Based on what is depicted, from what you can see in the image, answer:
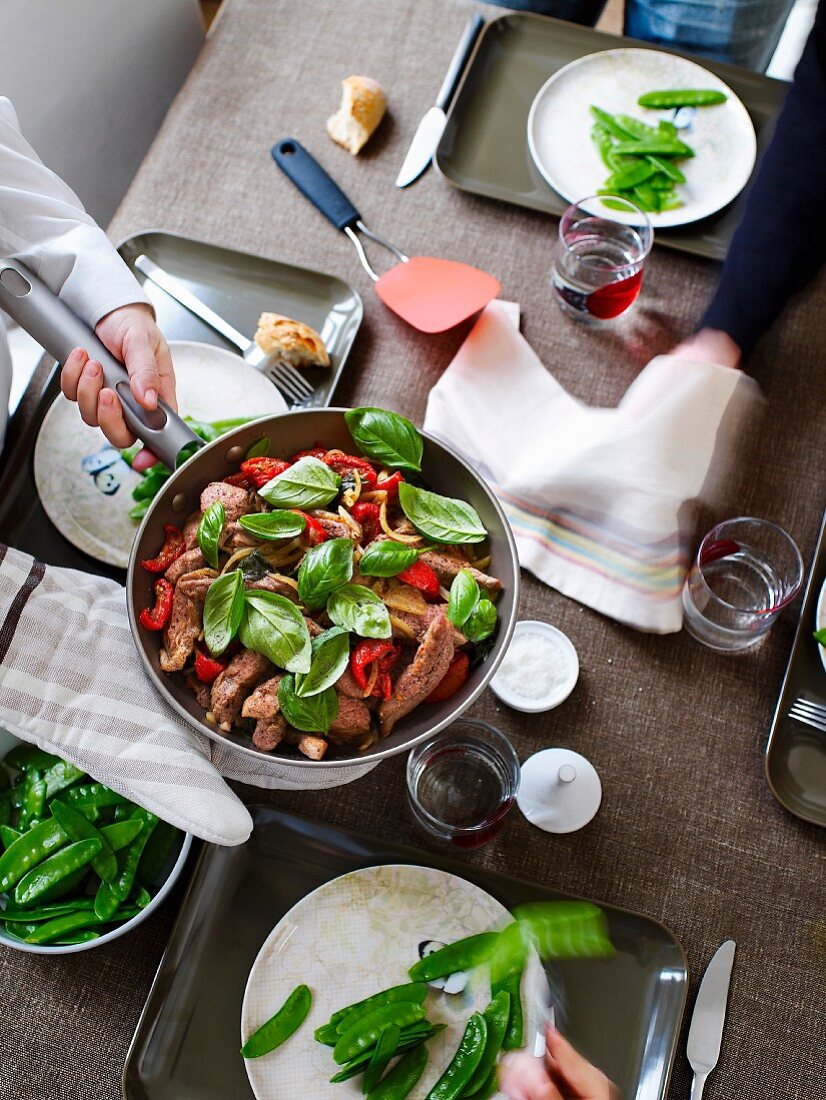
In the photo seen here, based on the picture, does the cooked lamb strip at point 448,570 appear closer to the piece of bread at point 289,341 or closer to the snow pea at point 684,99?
the piece of bread at point 289,341

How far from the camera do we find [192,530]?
3.20 feet

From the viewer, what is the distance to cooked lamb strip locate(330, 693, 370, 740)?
0.88m

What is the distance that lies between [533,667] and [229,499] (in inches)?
17.9

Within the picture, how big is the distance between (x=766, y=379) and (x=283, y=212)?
2.69 ft

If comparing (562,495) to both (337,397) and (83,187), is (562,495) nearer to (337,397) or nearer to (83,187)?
(337,397)

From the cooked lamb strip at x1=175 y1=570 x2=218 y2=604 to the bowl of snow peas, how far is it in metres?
0.27

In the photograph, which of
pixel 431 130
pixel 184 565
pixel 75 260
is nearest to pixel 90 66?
pixel 431 130

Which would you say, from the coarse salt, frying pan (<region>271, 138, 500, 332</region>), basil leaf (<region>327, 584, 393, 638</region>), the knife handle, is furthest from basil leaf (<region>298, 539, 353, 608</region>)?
the knife handle

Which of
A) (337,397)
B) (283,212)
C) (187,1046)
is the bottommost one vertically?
(187,1046)

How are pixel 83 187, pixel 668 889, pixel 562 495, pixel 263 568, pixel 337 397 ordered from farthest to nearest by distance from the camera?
pixel 83 187 → pixel 337 397 → pixel 562 495 → pixel 668 889 → pixel 263 568

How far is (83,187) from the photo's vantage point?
202cm

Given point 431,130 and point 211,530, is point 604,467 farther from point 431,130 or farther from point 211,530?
point 431,130

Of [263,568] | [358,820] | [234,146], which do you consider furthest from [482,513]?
[234,146]

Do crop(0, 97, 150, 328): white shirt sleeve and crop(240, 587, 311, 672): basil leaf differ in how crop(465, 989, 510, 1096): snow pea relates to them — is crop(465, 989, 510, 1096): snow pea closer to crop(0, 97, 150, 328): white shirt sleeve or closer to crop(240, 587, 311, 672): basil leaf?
crop(240, 587, 311, 672): basil leaf
